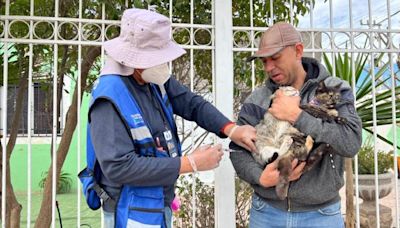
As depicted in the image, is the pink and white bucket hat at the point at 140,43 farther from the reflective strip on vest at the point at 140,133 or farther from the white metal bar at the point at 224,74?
the white metal bar at the point at 224,74

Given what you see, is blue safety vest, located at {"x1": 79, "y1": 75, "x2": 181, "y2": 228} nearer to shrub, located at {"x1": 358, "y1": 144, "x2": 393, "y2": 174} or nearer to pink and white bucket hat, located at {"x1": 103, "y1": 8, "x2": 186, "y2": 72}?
pink and white bucket hat, located at {"x1": 103, "y1": 8, "x2": 186, "y2": 72}

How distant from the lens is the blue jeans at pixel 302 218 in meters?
1.84

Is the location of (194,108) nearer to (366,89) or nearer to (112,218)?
(112,218)

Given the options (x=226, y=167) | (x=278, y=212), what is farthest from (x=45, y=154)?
(x=278, y=212)

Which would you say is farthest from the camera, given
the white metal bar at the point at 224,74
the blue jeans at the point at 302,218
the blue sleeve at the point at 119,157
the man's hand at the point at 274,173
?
the white metal bar at the point at 224,74

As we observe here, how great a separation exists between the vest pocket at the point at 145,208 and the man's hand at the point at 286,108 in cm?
59

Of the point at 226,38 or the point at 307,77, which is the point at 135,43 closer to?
the point at 307,77

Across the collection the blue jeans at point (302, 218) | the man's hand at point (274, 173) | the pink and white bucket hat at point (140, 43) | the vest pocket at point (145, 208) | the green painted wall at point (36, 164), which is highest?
the pink and white bucket hat at point (140, 43)

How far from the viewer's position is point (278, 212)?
6.15 ft

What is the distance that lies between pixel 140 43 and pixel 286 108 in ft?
2.16

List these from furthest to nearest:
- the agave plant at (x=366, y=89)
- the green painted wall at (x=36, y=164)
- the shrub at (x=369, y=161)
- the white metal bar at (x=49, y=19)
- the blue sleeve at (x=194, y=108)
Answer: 1. the green painted wall at (x=36, y=164)
2. the shrub at (x=369, y=161)
3. the agave plant at (x=366, y=89)
4. the white metal bar at (x=49, y=19)
5. the blue sleeve at (x=194, y=108)

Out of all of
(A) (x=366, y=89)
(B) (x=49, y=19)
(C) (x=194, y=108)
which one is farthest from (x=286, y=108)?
(A) (x=366, y=89)

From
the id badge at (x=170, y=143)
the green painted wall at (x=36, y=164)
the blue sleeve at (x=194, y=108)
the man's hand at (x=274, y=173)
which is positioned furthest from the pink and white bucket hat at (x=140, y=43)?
the green painted wall at (x=36, y=164)

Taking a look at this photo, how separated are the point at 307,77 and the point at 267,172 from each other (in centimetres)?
50
